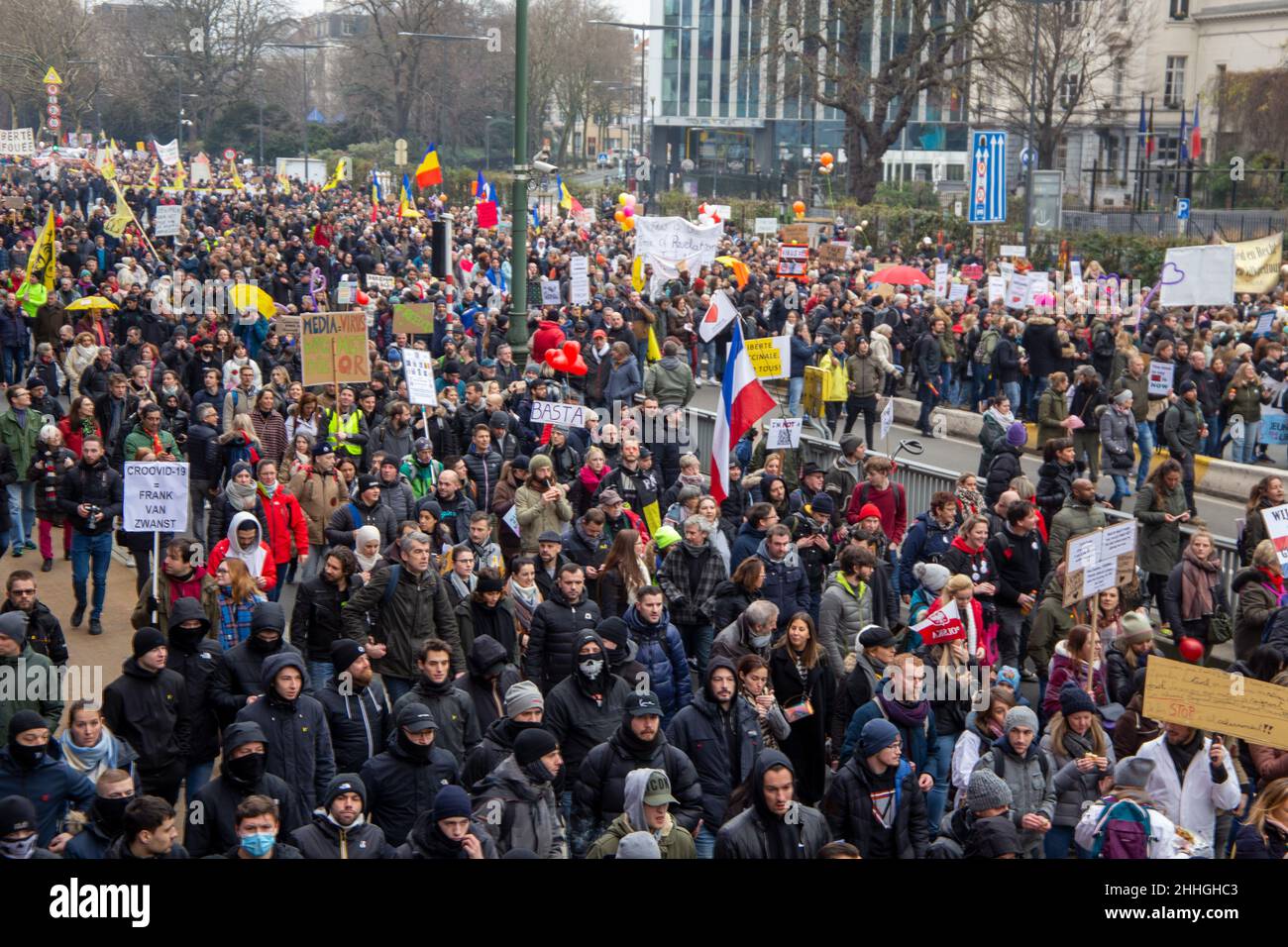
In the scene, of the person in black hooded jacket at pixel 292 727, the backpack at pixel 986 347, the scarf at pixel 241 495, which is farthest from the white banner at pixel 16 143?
the person in black hooded jacket at pixel 292 727

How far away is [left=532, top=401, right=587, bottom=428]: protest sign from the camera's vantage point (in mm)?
14195

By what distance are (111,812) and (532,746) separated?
1587 millimetres

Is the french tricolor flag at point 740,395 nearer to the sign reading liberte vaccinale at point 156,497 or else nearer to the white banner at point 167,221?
the sign reading liberte vaccinale at point 156,497

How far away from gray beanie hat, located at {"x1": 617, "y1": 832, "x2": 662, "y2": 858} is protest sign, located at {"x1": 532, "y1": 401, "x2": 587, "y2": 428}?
8.35 metres

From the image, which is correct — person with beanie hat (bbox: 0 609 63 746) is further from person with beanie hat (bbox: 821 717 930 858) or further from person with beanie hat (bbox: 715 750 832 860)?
person with beanie hat (bbox: 821 717 930 858)

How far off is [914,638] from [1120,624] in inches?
44.5

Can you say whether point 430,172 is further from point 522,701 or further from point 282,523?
point 522,701

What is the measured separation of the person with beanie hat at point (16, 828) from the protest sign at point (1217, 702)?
4377 millimetres

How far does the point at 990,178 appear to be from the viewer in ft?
92.7

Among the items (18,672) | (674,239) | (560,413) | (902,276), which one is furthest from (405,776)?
(902,276)

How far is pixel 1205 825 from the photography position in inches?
286

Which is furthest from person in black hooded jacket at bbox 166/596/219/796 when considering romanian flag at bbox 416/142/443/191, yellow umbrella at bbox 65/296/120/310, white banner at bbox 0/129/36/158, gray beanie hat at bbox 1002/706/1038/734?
white banner at bbox 0/129/36/158
